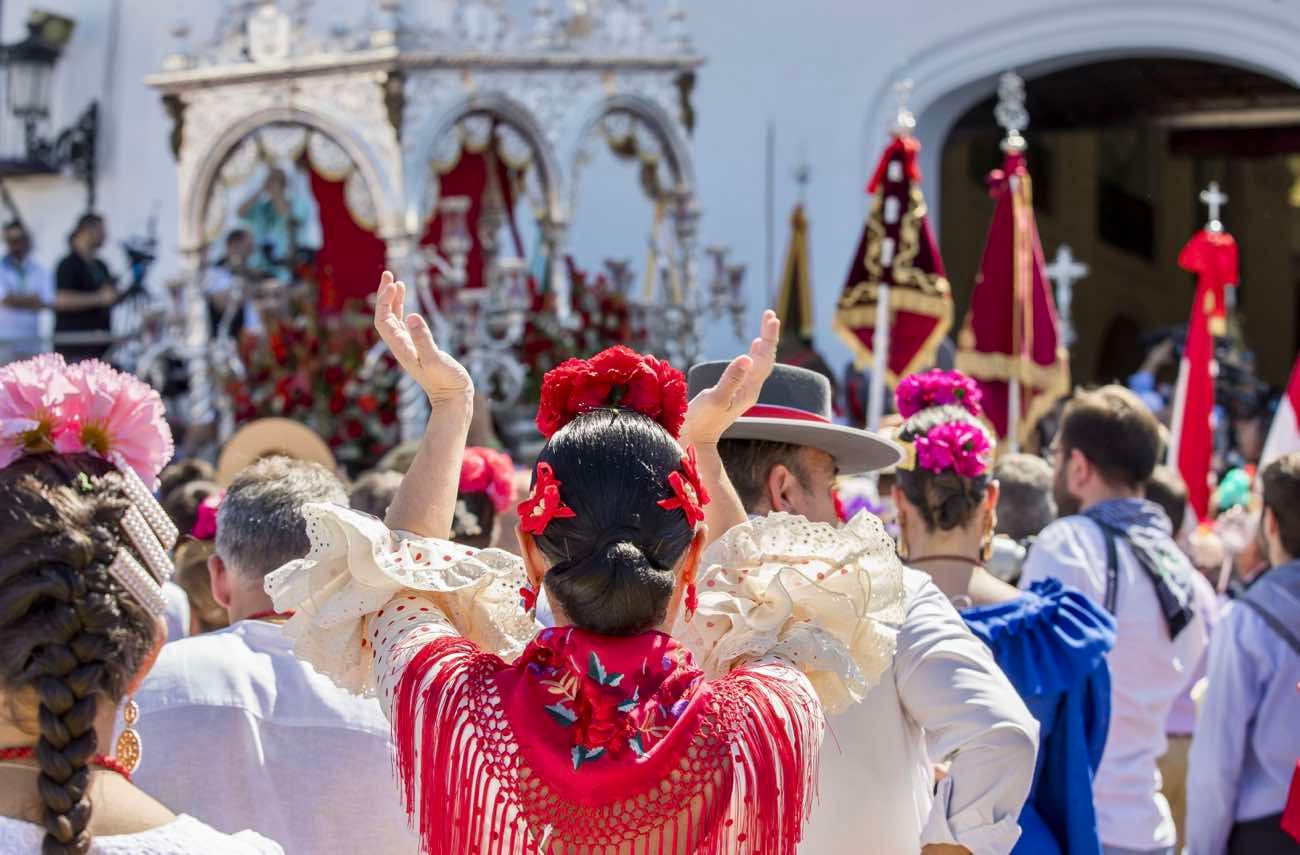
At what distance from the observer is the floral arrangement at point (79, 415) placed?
6.50 feet

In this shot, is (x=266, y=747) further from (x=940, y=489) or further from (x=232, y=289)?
(x=232, y=289)

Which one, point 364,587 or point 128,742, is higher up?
point 364,587

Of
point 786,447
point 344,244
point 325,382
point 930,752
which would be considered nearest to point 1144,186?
point 344,244

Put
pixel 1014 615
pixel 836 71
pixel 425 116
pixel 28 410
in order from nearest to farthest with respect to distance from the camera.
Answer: pixel 28 410
pixel 1014 615
pixel 425 116
pixel 836 71

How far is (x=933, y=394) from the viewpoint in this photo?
12.5 feet

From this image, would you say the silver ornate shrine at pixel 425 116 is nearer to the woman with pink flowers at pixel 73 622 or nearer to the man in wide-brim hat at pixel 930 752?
the man in wide-brim hat at pixel 930 752

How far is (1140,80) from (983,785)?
37.8 feet

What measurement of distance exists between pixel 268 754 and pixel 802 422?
1.04 metres

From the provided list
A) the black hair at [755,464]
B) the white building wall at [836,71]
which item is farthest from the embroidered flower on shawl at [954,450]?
the white building wall at [836,71]

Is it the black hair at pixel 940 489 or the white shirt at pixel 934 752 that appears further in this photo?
the black hair at pixel 940 489

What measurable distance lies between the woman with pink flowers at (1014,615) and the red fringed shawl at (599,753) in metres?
1.38

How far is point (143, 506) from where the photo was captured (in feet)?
6.53

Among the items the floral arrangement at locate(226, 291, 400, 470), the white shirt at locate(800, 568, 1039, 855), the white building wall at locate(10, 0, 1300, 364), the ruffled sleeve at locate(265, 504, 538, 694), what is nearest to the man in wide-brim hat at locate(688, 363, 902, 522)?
the white shirt at locate(800, 568, 1039, 855)

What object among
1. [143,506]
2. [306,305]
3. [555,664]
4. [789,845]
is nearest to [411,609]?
[555,664]
